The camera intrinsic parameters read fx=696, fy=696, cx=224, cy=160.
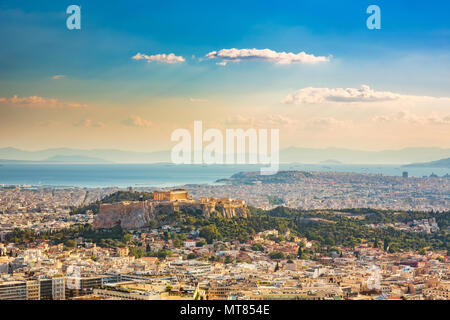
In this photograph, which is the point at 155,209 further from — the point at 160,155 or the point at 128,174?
the point at 128,174

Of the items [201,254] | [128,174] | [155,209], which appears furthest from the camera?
[128,174]

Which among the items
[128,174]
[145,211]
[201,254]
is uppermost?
[128,174]

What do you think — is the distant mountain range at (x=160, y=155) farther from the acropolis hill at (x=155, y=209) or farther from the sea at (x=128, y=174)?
the sea at (x=128, y=174)

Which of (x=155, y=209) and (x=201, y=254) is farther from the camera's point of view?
(x=155, y=209)

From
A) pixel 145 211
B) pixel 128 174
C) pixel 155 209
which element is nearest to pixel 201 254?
pixel 145 211

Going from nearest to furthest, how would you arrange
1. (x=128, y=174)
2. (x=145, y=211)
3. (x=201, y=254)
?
1. (x=201, y=254)
2. (x=145, y=211)
3. (x=128, y=174)

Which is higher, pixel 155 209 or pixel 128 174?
pixel 128 174

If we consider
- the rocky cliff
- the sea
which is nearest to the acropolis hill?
the rocky cliff

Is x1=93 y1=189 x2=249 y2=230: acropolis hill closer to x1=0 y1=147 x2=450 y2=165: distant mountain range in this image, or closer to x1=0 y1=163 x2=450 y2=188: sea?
x1=0 y1=147 x2=450 y2=165: distant mountain range
